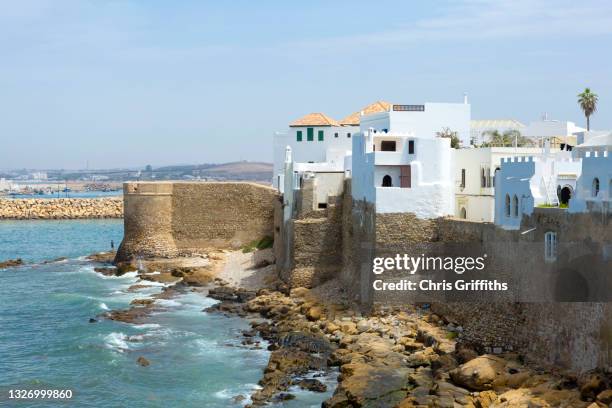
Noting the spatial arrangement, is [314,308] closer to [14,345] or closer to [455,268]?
[455,268]

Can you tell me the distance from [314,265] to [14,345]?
12.9 metres

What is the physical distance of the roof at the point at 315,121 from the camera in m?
51.8

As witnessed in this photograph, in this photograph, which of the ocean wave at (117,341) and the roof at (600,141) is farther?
the ocean wave at (117,341)

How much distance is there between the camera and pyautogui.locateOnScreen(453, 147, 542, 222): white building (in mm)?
32500

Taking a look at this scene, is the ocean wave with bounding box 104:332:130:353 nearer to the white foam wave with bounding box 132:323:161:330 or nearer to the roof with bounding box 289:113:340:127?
the white foam wave with bounding box 132:323:161:330

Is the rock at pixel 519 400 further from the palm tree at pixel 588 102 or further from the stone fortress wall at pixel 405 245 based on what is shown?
the palm tree at pixel 588 102

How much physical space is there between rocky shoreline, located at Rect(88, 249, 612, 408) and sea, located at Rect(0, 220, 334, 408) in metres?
0.82

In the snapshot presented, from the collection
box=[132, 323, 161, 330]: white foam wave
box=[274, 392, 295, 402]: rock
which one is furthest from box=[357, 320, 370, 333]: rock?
box=[132, 323, 161, 330]: white foam wave

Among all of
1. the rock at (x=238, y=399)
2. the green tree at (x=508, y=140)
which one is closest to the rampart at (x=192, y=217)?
the green tree at (x=508, y=140)

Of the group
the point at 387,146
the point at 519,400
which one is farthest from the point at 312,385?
the point at 387,146

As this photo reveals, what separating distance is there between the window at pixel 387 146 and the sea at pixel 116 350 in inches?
377

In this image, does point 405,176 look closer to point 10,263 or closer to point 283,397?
point 283,397

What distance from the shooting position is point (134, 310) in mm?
37062

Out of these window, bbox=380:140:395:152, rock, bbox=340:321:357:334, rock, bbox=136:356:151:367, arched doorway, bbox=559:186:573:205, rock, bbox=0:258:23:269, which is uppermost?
window, bbox=380:140:395:152
